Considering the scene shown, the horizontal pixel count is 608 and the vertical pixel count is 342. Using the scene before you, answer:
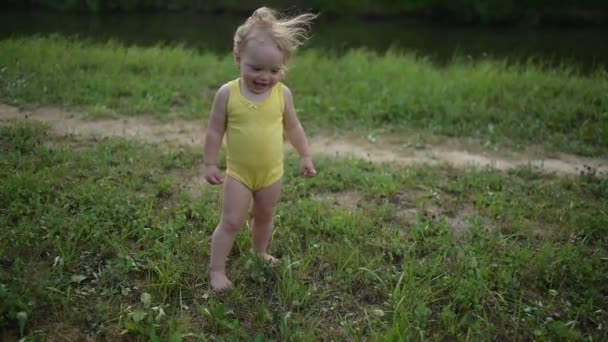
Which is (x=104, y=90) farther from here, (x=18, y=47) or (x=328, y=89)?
(x=328, y=89)

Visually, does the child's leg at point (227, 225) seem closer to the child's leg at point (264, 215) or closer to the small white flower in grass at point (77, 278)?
the child's leg at point (264, 215)

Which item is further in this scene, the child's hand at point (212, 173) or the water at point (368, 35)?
the water at point (368, 35)

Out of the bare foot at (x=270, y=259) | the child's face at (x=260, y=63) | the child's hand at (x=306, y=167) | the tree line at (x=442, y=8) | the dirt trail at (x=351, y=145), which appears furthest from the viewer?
the tree line at (x=442, y=8)

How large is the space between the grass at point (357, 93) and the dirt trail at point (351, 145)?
0.99 ft

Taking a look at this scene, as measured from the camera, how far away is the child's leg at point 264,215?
3252 mm

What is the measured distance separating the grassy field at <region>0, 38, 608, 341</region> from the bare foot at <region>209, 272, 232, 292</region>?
65 millimetres

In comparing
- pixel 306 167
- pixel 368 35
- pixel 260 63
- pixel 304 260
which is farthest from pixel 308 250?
pixel 368 35

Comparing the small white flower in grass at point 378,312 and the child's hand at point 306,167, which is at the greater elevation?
the child's hand at point 306,167

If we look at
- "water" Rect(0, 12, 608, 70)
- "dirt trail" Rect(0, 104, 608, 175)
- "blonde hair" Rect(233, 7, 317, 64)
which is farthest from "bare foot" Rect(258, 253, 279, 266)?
"water" Rect(0, 12, 608, 70)

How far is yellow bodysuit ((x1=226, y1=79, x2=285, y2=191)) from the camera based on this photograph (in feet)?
10.0

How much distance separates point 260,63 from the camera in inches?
116

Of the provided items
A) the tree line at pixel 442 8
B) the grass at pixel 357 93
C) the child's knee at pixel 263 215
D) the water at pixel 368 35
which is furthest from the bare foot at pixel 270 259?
the tree line at pixel 442 8

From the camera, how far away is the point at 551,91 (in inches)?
325

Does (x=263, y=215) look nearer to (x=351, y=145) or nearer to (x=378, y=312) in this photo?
(x=378, y=312)
